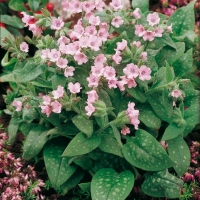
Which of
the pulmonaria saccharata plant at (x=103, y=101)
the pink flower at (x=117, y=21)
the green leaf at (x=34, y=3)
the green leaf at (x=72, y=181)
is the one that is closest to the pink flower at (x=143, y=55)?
the pulmonaria saccharata plant at (x=103, y=101)

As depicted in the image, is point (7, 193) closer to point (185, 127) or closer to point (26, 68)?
point (26, 68)

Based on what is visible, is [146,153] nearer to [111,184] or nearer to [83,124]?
[111,184]

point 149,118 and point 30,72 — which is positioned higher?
point 30,72

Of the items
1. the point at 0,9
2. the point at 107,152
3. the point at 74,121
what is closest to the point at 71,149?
the point at 74,121

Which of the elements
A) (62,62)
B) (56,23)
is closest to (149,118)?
(62,62)

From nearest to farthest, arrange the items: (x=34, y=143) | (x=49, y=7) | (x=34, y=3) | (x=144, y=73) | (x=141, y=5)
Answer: (x=144, y=73)
(x=34, y=143)
(x=141, y=5)
(x=34, y=3)
(x=49, y=7)

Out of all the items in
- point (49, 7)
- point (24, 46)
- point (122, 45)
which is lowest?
point (49, 7)

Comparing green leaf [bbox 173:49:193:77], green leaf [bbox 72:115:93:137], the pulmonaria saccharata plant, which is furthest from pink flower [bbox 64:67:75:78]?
green leaf [bbox 173:49:193:77]
